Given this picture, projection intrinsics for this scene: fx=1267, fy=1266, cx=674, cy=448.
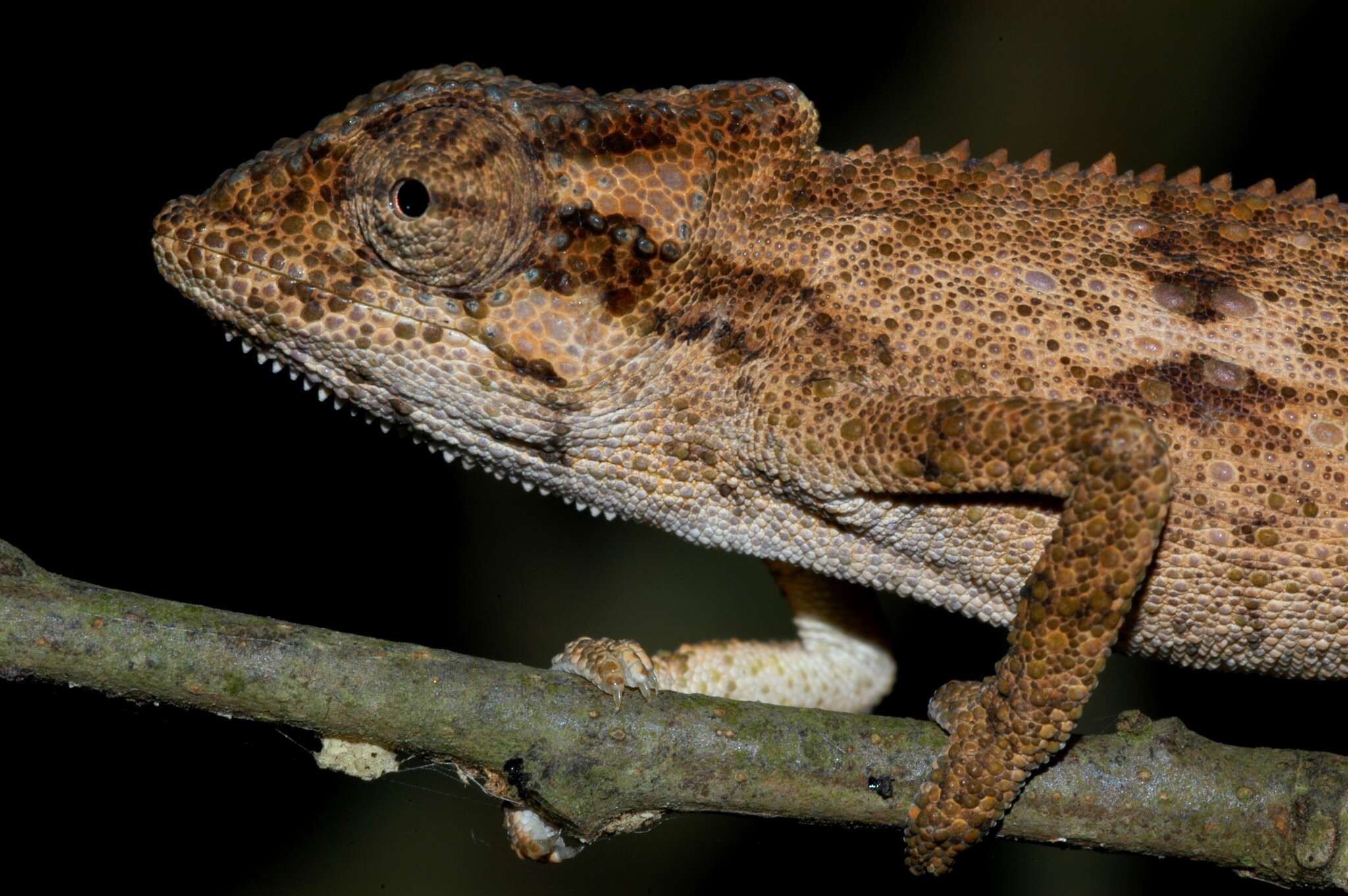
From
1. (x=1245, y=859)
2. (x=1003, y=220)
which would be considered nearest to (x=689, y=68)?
(x=1003, y=220)

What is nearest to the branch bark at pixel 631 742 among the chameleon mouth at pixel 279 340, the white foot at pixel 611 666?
the white foot at pixel 611 666

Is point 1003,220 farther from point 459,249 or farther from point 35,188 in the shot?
point 35,188

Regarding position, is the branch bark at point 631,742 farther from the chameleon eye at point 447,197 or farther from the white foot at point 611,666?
the chameleon eye at point 447,197

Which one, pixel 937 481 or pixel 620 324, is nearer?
pixel 937 481

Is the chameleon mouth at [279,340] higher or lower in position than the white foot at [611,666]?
higher

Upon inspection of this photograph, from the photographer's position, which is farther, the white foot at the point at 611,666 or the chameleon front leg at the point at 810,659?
the chameleon front leg at the point at 810,659

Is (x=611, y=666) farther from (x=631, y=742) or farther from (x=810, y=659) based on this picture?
(x=810, y=659)

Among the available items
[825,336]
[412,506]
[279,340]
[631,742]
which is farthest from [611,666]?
[412,506]
